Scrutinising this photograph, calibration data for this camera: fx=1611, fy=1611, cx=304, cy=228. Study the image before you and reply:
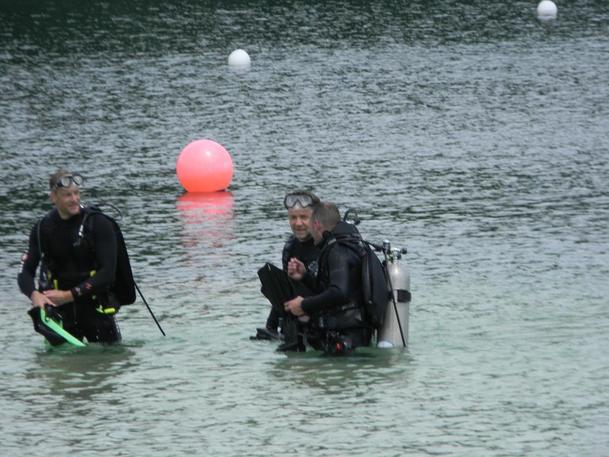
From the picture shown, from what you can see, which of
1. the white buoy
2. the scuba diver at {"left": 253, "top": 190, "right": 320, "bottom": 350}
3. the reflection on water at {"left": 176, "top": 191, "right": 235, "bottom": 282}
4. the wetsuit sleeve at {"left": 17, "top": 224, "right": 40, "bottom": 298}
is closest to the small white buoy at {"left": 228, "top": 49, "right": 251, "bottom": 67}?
the white buoy

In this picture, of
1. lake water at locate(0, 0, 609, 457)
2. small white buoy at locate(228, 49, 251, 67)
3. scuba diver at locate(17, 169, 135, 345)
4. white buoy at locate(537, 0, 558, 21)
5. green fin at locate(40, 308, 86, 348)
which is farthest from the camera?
white buoy at locate(537, 0, 558, 21)

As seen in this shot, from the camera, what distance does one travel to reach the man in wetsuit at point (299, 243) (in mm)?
11914

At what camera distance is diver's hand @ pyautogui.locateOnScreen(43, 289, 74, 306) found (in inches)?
473

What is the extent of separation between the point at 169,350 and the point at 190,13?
111 feet

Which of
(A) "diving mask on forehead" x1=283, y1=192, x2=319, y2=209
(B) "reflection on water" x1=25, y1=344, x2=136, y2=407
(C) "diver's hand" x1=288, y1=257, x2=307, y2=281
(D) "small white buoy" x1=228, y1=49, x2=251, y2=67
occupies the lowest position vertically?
(B) "reflection on water" x1=25, y1=344, x2=136, y2=407

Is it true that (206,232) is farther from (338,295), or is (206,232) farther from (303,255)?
(338,295)

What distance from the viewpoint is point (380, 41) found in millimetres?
38438

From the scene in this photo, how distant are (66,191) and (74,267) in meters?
0.62

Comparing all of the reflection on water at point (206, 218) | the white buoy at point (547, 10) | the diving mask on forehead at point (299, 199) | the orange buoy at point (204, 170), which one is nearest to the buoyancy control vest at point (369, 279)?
the diving mask on forehead at point (299, 199)

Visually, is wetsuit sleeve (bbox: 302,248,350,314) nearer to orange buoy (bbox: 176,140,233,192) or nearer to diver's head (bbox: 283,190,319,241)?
diver's head (bbox: 283,190,319,241)

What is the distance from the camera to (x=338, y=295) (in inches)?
462

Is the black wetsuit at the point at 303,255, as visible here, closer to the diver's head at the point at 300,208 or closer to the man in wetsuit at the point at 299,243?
the man in wetsuit at the point at 299,243

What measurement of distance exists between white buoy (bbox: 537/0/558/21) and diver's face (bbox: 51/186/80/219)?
3241 cm

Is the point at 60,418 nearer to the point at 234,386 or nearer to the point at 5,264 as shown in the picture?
the point at 234,386
